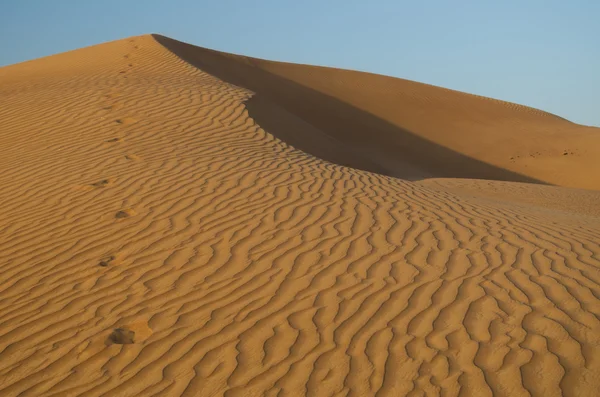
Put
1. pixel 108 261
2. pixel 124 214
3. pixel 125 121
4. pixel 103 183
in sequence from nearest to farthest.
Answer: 1. pixel 108 261
2. pixel 124 214
3. pixel 103 183
4. pixel 125 121

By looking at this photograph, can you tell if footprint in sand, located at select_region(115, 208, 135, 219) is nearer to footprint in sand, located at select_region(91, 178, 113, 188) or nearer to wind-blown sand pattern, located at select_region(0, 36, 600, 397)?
wind-blown sand pattern, located at select_region(0, 36, 600, 397)

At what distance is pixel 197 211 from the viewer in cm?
706

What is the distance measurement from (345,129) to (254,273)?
1825cm

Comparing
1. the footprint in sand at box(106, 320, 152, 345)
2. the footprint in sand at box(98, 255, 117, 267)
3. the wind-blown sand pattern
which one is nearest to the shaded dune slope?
the wind-blown sand pattern

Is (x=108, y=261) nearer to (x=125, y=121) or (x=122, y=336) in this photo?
(x=122, y=336)

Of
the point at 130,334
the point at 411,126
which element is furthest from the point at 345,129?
the point at 130,334

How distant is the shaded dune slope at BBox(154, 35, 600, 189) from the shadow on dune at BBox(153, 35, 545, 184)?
0.17 feet

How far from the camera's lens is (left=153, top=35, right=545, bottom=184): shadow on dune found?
1822 cm

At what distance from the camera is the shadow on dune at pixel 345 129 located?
18.2 m

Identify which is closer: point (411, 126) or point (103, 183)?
point (103, 183)

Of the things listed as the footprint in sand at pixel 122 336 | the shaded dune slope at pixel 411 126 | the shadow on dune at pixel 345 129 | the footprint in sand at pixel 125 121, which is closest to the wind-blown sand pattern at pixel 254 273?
the footprint in sand at pixel 122 336

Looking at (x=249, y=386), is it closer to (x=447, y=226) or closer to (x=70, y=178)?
(x=447, y=226)

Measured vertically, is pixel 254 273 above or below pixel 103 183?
above

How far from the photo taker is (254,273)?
18.3ft
